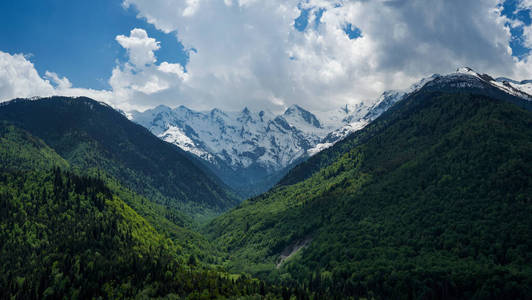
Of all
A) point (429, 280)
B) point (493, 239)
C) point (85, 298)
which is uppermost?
point (493, 239)

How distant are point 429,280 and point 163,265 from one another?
421ft

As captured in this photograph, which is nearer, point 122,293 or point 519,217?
point 122,293

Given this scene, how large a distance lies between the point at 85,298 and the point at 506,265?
183 metres

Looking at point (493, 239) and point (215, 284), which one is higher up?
point (493, 239)

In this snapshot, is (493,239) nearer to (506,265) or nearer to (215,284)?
(506,265)

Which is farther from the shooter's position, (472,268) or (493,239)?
(493,239)

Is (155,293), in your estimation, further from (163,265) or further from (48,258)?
(48,258)

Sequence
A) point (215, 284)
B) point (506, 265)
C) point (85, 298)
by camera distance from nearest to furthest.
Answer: point (85, 298), point (506, 265), point (215, 284)

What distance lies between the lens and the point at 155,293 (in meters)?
164

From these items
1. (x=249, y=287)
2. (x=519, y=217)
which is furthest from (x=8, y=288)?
(x=519, y=217)

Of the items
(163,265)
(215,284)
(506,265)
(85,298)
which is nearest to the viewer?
(85,298)


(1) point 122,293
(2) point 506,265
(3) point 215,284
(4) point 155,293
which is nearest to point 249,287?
(3) point 215,284

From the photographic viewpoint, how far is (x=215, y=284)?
18075cm

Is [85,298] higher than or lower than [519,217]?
lower
